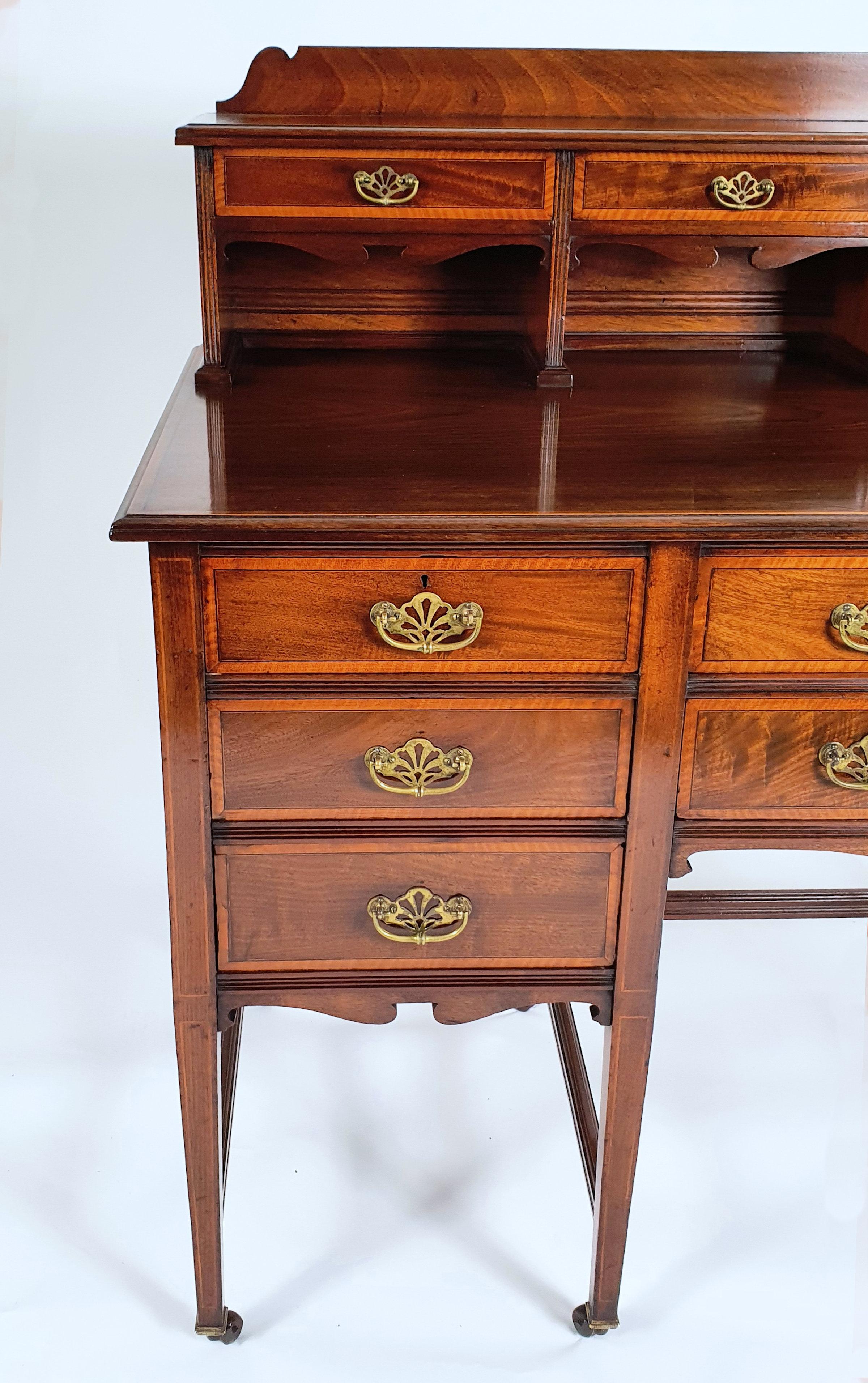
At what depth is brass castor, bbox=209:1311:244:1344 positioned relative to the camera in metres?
1.86

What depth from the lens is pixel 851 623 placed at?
1.51 metres

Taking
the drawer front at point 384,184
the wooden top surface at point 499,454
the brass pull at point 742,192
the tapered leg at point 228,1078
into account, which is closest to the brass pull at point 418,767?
the wooden top surface at point 499,454

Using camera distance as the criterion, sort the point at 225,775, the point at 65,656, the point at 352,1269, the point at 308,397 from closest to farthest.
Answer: the point at 225,775 → the point at 308,397 → the point at 352,1269 → the point at 65,656

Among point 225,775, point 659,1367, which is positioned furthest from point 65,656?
point 659,1367

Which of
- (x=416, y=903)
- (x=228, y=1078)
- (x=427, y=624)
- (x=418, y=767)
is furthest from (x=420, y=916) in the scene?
(x=228, y=1078)

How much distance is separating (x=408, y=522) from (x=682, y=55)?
102 cm

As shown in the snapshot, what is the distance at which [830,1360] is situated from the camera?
1834 mm

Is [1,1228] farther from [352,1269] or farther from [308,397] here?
[308,397]

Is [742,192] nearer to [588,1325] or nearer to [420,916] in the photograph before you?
[420,916]

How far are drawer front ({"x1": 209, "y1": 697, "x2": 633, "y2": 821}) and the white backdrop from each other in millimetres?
777

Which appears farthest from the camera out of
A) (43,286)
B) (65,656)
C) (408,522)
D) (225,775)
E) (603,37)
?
(65,656)

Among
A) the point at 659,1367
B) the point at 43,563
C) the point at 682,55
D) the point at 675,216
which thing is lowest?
the point at 659,1367

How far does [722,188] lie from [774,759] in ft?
2.53

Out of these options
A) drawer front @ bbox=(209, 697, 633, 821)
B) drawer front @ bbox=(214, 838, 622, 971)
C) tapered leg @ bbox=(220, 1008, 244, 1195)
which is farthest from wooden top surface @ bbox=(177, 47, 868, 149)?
tapered leg @ bbox=(220, 1008, 244, 1195)
